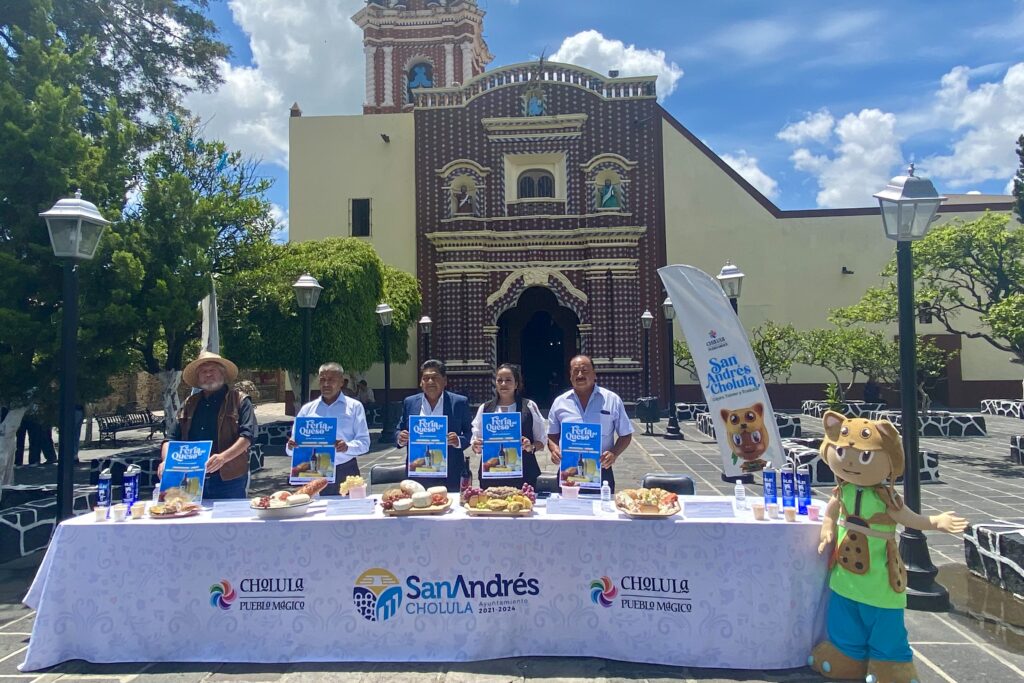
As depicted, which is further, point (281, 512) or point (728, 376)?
point (728, 376)

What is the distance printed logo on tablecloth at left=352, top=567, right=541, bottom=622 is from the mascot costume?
1.62 m

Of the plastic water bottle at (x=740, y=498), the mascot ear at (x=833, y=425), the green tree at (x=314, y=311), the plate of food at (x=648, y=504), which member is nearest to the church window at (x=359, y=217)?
the green tree at (x=314, y=311)

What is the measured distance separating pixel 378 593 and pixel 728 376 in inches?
128

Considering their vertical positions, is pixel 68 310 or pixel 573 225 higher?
pixel 573 225

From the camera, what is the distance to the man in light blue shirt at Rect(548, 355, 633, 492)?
4738 mm

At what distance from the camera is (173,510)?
3965mm

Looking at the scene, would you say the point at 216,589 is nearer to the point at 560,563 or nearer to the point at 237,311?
the point at 560,563

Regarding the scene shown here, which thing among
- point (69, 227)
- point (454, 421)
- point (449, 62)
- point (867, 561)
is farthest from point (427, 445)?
point (449, 62)

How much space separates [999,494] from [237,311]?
1281 centimetres

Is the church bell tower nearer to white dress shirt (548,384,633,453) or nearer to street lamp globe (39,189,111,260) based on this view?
street lamp globe (39,189,111,260)

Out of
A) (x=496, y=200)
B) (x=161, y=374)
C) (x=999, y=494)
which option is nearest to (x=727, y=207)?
(x=496, y=200)

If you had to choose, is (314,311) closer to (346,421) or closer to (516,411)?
(346,421)

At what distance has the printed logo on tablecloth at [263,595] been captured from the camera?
383 cm

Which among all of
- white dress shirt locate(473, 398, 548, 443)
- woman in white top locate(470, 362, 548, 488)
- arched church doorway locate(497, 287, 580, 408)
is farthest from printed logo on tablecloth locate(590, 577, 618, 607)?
arched church doorway locate(497, 287, 580, 408)
